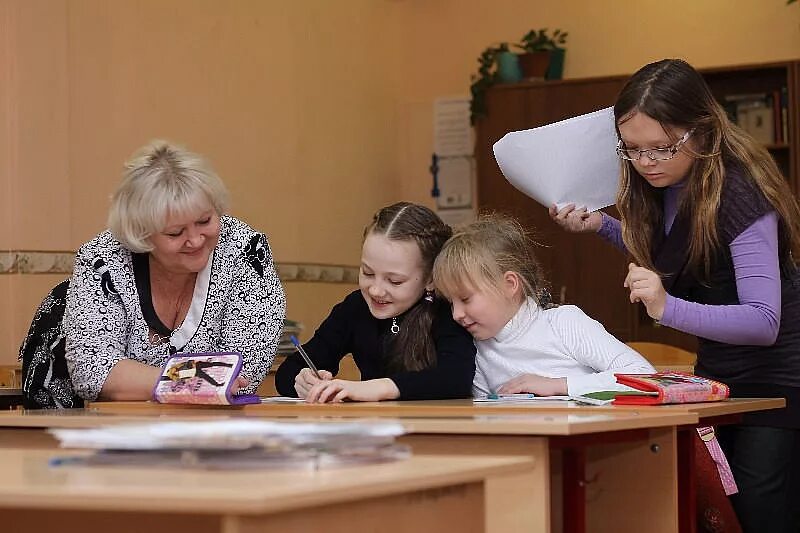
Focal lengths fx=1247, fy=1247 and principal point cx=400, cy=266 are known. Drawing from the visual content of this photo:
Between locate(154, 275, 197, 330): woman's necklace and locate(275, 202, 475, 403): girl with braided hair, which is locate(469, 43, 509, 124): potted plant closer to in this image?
locate(275, 202, 475, 403): girl with braided hair

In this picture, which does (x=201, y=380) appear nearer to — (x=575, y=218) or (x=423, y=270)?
(x=423, y=270)

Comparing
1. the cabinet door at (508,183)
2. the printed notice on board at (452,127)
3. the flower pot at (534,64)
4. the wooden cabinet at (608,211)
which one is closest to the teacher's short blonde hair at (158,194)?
the wooden cabinet at (608,211)

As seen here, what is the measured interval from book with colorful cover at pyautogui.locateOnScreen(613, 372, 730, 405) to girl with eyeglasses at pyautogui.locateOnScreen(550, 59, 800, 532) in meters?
0.11

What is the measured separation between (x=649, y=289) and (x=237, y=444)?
116cm

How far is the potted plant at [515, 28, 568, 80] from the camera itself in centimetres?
582

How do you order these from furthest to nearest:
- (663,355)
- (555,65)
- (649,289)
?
1. (555,65)
2. (663,355)
3. (649,289)

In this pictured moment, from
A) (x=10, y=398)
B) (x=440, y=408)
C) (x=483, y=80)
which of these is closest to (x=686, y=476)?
(x=440, y=408)

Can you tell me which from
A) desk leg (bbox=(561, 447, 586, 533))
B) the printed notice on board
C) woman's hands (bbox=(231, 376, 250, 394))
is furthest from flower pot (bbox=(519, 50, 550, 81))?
desk leg (bbox=(561, 447, 586, 533))

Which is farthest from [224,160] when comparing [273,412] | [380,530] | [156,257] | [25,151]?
[380,530]

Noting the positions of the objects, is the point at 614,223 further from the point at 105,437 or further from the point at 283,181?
the point at 283,181

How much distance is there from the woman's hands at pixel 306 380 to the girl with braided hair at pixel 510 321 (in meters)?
0.30

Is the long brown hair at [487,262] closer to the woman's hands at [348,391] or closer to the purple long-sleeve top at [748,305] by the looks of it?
the woman's hands at [348,391]

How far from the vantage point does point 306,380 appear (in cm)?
248

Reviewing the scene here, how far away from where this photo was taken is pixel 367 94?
6113mm
